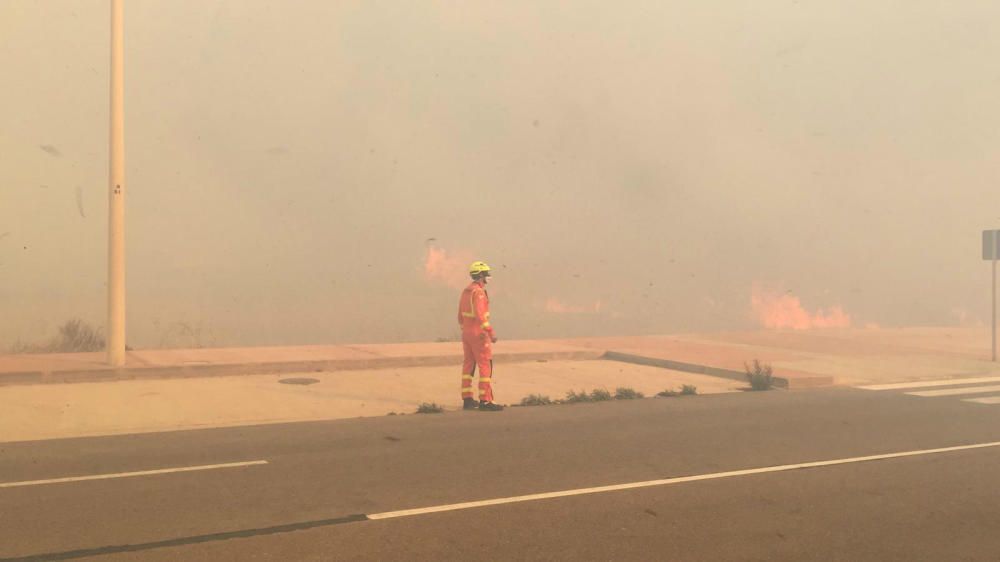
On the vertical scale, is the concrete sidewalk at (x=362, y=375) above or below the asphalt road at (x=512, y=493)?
above

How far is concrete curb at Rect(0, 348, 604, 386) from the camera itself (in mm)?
14219

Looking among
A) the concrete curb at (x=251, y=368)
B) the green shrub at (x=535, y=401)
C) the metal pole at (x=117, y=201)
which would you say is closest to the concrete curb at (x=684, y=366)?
the concrete curb at (x=251, y=368)

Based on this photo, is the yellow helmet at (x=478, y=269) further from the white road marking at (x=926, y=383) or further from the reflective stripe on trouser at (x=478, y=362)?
the white road marking at (x=926, y=383)

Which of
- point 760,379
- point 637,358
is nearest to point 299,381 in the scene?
point 637,358

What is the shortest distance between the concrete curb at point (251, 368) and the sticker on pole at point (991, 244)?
884cm

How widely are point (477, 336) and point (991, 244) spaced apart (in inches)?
523

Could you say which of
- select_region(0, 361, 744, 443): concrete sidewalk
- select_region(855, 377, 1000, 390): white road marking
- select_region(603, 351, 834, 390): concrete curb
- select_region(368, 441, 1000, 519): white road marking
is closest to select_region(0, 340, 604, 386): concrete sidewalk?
select_region(0, 361, 744, 443): concrete sidewalk

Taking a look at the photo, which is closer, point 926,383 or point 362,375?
A: point 362,375

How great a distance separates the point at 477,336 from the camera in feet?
40.7

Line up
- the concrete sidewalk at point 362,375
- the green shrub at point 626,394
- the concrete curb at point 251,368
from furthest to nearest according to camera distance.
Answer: the concrete curb at point 251,368 < the green shrub at point 626,394 < the concrete sidewalk at point 362,375

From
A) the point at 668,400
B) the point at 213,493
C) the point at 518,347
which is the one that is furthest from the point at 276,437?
the point at 518,347

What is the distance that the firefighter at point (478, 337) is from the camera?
40.8ft

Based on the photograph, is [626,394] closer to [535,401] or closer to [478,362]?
[535,401]

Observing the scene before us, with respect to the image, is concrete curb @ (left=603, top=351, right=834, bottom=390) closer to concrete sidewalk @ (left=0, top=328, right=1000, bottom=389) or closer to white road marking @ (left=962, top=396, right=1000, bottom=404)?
concrete sidewalk @ (left=0, top=328, right=1000, bottom=389)
